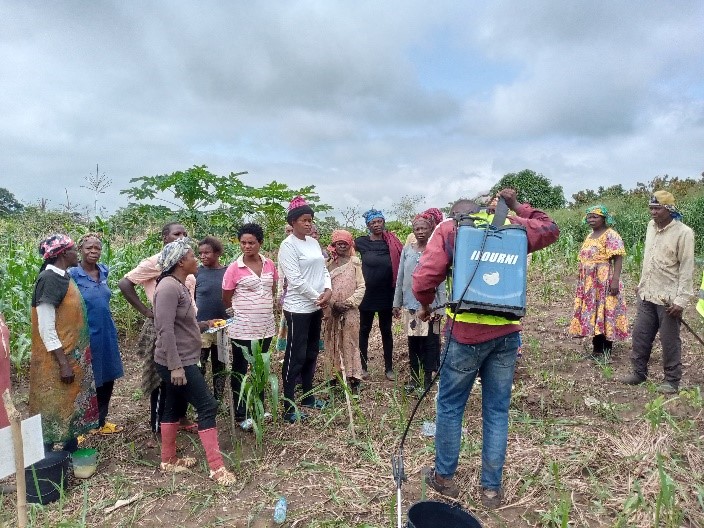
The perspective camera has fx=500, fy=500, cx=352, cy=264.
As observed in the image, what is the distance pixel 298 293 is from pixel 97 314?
4.95 feet

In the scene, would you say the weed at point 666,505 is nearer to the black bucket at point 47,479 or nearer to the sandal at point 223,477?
the sandal at point 223,477

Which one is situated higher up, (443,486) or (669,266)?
(669,266)

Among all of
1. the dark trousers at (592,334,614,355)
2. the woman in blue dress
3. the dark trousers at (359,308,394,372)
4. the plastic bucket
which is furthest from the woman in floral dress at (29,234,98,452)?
A: the dark trousers at (592,334,614,355)

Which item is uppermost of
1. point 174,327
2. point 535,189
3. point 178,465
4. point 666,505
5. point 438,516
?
point 535,189

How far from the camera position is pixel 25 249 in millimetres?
6699

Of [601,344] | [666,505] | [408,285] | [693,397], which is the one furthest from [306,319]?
[601,344]

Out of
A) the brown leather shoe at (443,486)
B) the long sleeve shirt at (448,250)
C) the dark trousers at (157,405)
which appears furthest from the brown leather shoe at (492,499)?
the dark trousers at (157,405)

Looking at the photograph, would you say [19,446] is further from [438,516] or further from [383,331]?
[383,331]

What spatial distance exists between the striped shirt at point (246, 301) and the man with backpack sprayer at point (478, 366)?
1.51 meters

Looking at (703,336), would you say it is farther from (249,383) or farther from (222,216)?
(222,216)

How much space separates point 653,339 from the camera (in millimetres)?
4469

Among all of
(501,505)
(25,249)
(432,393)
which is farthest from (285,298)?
(25,249)

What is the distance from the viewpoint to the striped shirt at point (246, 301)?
385 centimetres

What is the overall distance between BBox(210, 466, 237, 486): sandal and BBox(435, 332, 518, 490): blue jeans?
131 centimetres
